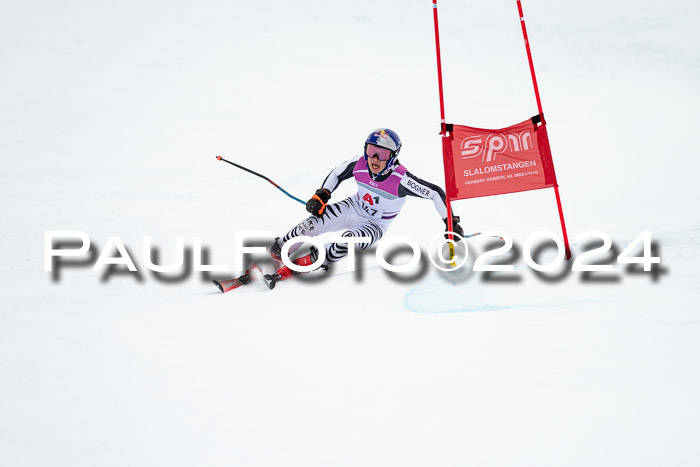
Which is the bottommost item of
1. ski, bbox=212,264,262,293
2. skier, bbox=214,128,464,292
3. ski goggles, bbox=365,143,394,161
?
ski, bbox=212,264,262,293

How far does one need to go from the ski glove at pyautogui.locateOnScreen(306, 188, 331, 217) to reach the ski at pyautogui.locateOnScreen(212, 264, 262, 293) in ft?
2.01

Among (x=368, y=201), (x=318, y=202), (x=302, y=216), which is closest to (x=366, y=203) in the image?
(x=368, y=201)

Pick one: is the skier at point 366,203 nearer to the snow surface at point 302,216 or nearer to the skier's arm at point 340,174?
the skier's arm at point 340,174

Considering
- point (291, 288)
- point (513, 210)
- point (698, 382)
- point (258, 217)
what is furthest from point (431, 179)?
point (698, 382)

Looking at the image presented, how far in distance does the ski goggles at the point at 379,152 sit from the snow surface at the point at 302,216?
0.92 m

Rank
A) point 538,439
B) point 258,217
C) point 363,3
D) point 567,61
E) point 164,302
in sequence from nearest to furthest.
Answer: point 538,439 < point 164,302 < point 258,217 < point 567,61 < point 363,3

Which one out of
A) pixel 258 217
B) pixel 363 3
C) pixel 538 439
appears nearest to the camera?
pixel 538 439

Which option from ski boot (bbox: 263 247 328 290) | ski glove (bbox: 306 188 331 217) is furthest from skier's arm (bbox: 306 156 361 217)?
ski boot (bbox: 263 247 328 290)

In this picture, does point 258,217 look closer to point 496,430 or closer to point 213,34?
point 496,430

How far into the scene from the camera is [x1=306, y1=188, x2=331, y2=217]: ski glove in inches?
188

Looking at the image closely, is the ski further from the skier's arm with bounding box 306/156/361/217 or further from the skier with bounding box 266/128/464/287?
the skier's arm with bounding box 306/156/361/217

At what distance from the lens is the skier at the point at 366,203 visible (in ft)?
15.3

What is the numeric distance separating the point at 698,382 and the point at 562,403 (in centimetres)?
64

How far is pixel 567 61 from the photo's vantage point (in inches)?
465
